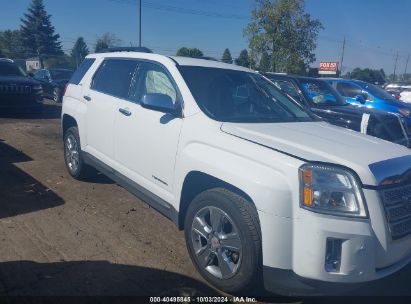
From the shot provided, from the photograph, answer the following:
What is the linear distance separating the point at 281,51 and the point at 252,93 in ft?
57.5

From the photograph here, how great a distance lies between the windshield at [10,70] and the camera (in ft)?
39.8

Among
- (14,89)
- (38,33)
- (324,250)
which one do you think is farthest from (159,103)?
(38,33)

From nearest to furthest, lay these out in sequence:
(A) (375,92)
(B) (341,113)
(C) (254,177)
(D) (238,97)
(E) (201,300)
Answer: (C) (254,177) < (E) (201,300) < (D) (238,97) < (B) (341,113) < (A) (375,92)

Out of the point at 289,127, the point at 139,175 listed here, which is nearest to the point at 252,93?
the point at 289,127

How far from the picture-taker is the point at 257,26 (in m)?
20.9

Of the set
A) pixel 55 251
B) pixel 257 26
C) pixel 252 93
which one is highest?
pixel 257 26

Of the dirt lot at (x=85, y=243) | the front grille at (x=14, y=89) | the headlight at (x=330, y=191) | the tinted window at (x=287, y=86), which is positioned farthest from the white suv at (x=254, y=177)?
the front grille at (x=14, y=89)

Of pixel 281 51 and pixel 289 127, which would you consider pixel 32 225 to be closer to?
pixel 289 127

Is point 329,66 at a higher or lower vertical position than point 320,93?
higher

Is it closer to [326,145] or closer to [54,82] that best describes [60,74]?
[54,82]

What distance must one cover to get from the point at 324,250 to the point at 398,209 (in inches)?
27.0

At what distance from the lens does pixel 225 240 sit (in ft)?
10.1

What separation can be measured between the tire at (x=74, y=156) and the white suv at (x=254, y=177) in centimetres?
101

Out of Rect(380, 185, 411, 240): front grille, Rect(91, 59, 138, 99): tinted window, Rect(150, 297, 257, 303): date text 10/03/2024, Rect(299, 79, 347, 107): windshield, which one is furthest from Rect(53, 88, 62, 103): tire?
Rect(380, 185, 411, 240): front grille
